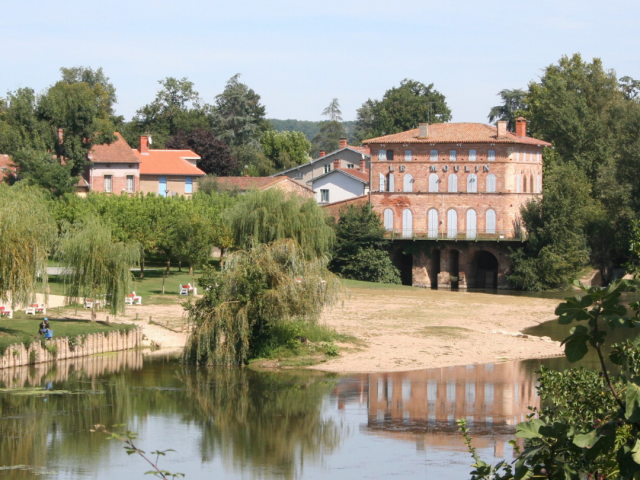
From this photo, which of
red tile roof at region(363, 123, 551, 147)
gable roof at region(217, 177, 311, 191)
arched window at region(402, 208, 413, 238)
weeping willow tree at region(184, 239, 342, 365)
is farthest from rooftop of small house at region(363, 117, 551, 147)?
weeping willow tree at region(184, 239, 342, 365)

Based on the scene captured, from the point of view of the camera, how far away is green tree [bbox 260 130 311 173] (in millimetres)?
97438

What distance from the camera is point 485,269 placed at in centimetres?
6719

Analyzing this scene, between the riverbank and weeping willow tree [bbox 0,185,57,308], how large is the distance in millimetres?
9955

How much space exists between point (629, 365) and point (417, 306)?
40.2 m

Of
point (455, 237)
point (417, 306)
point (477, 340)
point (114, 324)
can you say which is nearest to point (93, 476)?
point (114, 324)

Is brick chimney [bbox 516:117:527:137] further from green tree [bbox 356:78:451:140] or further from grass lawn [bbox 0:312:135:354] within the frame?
grass lawn [bbox 0:312:135:354]

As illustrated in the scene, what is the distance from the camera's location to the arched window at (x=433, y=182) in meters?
65.1

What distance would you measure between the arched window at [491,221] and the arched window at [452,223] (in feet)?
7.10

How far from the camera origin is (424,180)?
65250mm

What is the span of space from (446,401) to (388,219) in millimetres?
39659

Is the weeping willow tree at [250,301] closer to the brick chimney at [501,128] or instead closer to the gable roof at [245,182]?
the brick chimney at [501,128]

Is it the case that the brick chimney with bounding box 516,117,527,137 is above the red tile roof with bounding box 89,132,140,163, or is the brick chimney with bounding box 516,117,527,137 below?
above

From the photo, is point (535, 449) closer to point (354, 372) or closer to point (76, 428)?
point (76, 428)

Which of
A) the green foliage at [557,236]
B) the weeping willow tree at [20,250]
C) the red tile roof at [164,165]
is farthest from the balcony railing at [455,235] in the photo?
the weeping willow tree at [20,250]
